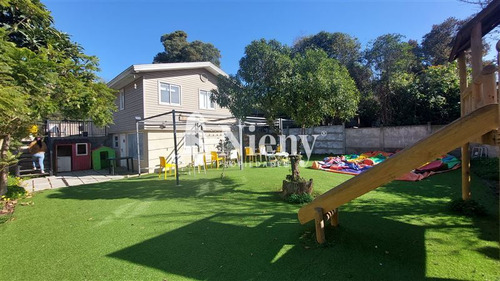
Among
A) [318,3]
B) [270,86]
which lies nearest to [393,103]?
[318,3]

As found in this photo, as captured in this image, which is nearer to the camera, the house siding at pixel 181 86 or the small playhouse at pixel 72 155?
the house siding at pixel 181 86

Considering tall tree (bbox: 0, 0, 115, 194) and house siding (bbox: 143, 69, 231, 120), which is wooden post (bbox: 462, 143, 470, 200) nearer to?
tall tree (bbox: 0, 0, 115, 194)

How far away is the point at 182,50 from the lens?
107 ft

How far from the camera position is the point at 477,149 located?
10.3 meters

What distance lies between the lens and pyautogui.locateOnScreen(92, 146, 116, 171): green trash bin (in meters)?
13.2

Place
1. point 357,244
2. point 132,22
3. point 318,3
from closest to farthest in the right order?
point 357,244
point 318,3
point 132,22

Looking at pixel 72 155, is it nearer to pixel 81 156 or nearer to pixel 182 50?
Answer: pixel 81 156

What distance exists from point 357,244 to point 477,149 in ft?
35.8

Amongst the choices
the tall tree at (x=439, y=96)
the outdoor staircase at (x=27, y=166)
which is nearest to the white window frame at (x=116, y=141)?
the outdoor staircase at (x=27, y=166)

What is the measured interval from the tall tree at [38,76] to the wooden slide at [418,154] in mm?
5007

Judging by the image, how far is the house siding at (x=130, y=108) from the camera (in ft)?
38.9

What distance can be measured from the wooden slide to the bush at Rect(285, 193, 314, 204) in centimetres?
227

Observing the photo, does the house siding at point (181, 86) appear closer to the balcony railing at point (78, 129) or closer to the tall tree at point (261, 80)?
the balcony railing at point (78, 129)

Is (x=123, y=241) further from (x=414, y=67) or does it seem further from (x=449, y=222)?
(x=414, y=67)
